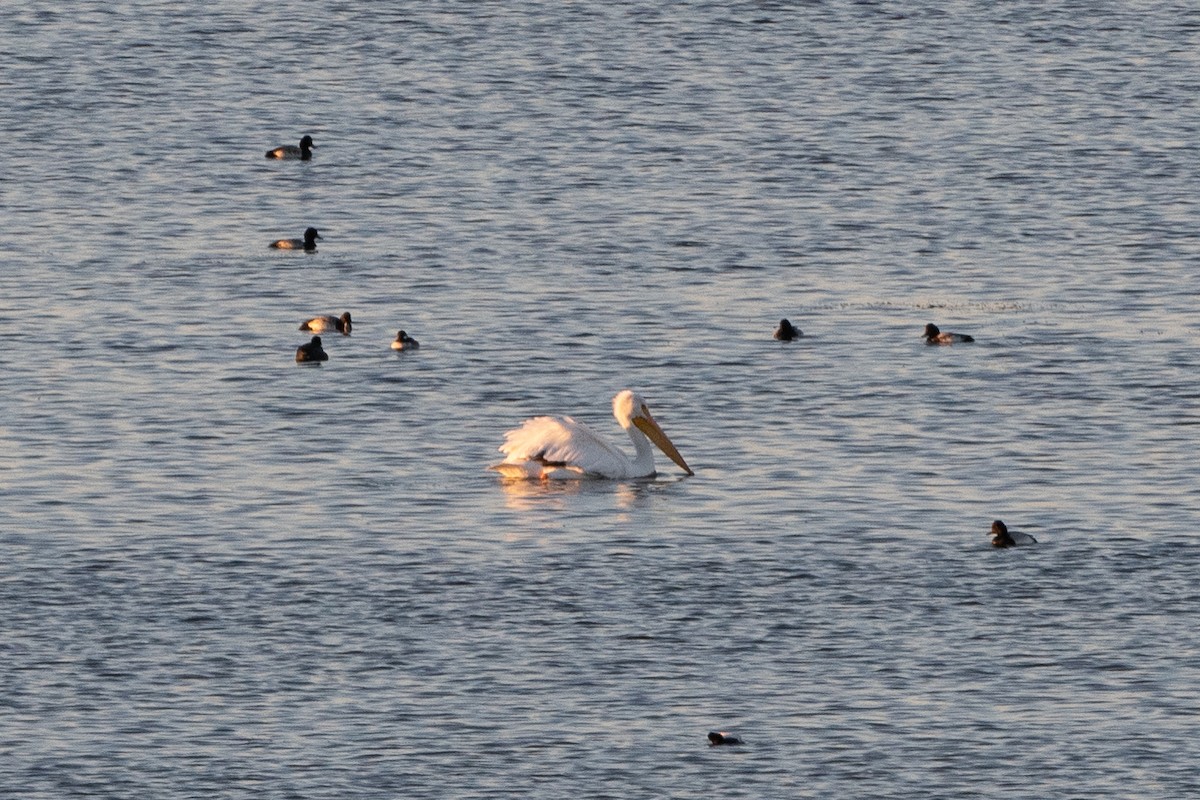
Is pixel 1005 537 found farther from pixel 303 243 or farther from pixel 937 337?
pixel 303 243

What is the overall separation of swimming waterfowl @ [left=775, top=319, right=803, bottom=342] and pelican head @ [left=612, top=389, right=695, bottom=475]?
12.8ft

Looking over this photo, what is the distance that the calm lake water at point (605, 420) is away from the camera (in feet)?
72.5

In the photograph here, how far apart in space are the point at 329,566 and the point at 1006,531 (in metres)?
5.49

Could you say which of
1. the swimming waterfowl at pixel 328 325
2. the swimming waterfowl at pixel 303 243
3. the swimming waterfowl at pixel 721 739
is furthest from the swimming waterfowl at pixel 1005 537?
the swimming waterfowl at pixel 303 243

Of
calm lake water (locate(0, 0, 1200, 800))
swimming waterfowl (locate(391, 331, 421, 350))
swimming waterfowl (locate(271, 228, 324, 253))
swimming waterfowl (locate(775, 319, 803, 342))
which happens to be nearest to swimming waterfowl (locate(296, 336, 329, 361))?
calm lake water (locate(0, 0, 1200, 800))

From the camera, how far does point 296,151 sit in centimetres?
5028

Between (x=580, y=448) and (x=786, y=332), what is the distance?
5.34 meters

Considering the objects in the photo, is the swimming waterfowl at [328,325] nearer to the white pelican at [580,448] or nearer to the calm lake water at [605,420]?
the calm lake water at [605,420]

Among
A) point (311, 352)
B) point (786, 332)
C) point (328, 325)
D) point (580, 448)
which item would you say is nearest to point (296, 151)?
point (328, 325)

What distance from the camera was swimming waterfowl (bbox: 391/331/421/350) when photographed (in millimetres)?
35531

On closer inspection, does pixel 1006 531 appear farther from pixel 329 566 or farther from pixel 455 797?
pixel 455 797

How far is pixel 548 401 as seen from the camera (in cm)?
3331

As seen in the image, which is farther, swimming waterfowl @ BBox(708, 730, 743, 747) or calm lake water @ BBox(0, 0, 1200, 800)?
calm lake water @ BBox(0, 0, 1200, 800)

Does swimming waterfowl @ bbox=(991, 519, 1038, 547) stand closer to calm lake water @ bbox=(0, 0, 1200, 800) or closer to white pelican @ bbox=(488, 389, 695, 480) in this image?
calm lake water @ bbox=(0, 0, 1200, 800)
